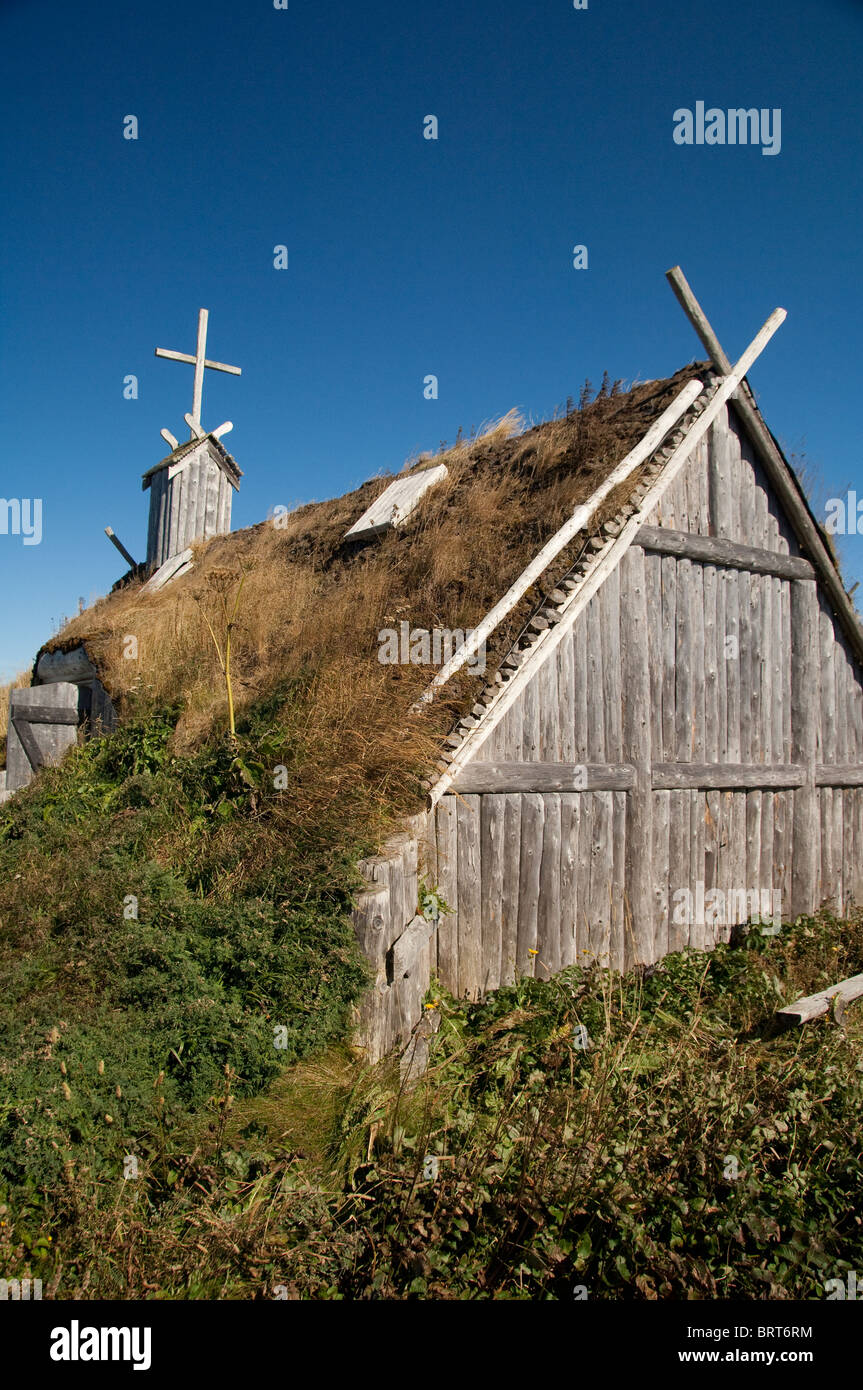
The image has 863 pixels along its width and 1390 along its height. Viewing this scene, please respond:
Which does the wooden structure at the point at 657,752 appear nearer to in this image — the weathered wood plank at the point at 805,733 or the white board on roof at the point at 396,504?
the weathered wood plank at the point at 805,733

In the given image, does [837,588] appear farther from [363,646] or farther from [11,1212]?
[11,1212]

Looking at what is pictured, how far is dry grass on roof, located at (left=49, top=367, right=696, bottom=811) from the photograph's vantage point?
6.91 meters

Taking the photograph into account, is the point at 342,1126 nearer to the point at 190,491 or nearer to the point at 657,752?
the point at 657,752

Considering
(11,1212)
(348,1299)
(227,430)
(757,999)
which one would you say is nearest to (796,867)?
(757,999)

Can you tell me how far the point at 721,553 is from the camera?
9039 millimetres

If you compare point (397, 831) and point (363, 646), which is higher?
point (363, 646)

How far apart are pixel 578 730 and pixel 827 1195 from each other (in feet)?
13.4

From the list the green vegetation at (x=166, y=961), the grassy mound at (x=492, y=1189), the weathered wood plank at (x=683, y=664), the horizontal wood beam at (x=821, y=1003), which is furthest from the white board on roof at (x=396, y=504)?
the horizontal wood beam at (x=821, y=1003)

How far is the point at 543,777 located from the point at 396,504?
19.0 ft

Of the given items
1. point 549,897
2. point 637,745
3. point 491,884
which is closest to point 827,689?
point 637,745

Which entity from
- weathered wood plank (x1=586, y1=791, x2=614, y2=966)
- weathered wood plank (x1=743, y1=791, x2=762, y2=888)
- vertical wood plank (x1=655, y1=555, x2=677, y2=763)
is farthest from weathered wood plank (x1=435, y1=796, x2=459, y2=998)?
weathered wood plank (x1=743, y1=791, x2=762, y2=888)

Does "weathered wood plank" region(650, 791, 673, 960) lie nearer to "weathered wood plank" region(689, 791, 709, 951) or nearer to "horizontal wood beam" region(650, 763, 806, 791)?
"horizontal wood beam" region(650, 763, 806, 791)

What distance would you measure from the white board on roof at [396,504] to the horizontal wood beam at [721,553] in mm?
3979

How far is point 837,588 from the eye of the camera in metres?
10.3
